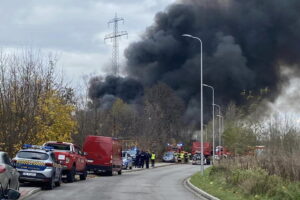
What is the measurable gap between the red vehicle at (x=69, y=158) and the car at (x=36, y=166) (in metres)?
3.42

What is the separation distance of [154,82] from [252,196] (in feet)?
192

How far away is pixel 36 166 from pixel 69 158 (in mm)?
4451

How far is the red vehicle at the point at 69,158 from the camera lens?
24203 mm

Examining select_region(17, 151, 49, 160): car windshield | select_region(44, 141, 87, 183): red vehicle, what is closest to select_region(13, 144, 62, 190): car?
select_region(17, 151, 49, 160): car windshield

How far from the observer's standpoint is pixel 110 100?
73.8m

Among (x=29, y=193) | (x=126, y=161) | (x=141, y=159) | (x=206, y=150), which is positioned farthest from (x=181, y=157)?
(x=29, y=193)

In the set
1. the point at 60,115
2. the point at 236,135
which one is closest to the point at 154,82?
the point at 236,135

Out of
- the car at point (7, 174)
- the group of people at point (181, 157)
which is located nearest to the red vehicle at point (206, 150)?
the group of people at point (181, 157)

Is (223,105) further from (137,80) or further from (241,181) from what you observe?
(241,181)

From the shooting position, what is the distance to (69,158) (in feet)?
80.4

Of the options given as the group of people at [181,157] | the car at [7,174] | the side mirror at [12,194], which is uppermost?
the side mirror at [12,194]

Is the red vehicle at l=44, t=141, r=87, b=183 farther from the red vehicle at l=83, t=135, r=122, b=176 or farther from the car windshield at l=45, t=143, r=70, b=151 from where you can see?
the red vehicle at l=83, t=135, r=122, b=176

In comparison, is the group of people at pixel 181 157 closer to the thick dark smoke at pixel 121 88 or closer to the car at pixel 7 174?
the thick dark smoke at pixel 121 88

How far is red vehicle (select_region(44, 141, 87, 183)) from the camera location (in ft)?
79.4
